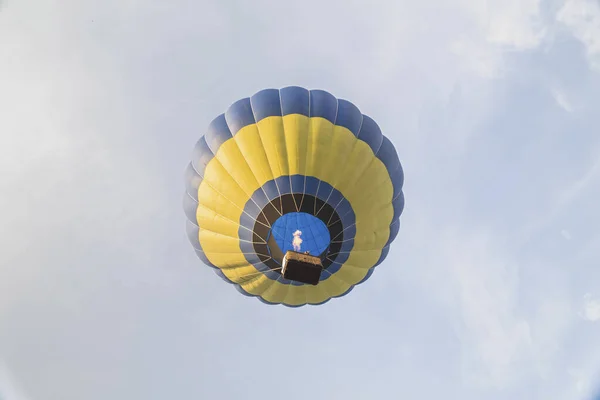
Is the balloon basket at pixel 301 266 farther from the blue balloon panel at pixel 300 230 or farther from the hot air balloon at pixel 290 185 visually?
the blue balloon panel at pixel 300 230

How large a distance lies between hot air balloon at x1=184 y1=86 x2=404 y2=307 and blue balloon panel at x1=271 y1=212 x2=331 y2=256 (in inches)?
0.9

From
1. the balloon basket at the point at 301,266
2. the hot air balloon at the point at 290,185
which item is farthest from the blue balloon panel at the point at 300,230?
the balloon basket at the point at 301,266

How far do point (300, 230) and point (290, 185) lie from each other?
1025 mm

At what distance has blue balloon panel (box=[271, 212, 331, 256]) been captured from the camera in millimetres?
10469

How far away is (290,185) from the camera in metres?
10.5

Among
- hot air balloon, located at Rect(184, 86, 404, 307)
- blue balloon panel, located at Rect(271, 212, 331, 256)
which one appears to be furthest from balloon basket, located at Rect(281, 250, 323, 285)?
blue balloon panel, located at Rect(271, 212, 331, 256)

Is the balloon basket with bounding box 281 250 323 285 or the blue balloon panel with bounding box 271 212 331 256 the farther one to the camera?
the blue balloon panel with bounding box 271 212 331 256

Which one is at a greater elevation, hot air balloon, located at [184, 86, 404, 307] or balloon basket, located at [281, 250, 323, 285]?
hot air balloon, located at [184, 86, 404, 307]

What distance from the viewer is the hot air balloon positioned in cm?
1055

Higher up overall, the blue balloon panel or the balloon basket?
the blue balloon panel

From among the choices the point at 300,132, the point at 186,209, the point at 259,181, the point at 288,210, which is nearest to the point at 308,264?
the point at 288,210

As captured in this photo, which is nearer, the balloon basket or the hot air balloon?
the balloon basket

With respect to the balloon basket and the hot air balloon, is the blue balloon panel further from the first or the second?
the balloon basket

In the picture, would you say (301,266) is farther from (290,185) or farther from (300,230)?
(290,185)
